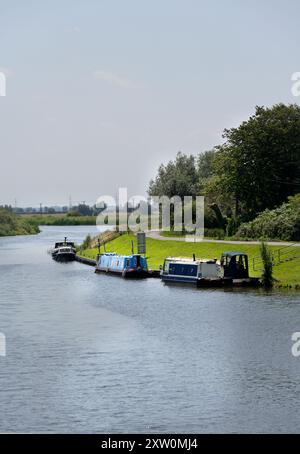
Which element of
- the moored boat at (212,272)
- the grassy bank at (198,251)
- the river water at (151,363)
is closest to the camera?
the river water at (151,363)

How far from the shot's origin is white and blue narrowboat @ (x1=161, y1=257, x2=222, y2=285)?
8338 cm

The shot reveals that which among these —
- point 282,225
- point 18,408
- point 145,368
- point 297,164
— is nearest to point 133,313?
point 145,368

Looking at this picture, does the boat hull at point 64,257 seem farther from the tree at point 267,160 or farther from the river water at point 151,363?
the river water at point 151,363

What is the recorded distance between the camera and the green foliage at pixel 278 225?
101 m

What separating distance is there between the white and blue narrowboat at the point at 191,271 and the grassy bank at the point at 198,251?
3732mm

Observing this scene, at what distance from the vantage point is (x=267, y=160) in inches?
4690

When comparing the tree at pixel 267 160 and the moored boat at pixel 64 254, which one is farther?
the moored boat at pixel 64 254

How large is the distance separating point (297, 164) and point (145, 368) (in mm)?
78584

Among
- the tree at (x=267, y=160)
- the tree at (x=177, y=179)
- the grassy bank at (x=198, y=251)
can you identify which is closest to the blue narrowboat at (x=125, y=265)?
the grassy bank at (x=198, y=251)

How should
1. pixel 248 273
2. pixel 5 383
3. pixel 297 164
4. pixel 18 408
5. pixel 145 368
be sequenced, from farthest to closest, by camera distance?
1. pixel 297 164
2. pixel 248 273
3. pixel 145 368
4. pixel 5 383
5. pixel 18 408

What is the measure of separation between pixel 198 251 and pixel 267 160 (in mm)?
21919

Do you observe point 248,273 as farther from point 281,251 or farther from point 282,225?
point 282,225

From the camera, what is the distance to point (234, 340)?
5241 centimetres

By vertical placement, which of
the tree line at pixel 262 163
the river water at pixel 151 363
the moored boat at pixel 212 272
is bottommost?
the river water at pixel 151 363
